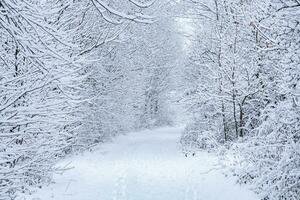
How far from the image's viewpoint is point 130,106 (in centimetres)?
2597

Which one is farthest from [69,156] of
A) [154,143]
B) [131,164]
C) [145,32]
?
[145,32]

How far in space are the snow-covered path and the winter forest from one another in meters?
0.04

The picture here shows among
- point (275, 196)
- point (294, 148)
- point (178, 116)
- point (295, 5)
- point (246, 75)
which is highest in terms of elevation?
point (295, 5)

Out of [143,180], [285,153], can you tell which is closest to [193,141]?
[143,180]

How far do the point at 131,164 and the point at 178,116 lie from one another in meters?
29.1

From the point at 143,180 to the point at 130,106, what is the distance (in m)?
14.0

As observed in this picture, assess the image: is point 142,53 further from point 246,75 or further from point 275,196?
point 275,196

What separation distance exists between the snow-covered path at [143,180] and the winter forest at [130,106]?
4 cm

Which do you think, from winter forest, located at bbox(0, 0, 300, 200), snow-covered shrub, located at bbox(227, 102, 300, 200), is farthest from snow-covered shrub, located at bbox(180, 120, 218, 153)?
snow-covered shrub, located at bbox(227, 102, 300, 200)

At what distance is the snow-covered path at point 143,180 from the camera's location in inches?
388

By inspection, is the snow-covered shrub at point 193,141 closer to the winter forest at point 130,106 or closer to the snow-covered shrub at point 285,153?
the winter forest at point 130,106

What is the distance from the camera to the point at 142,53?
30500 millimetres

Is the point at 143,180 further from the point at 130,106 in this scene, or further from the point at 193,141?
the point at 130,106

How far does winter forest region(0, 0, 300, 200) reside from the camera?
496cm
